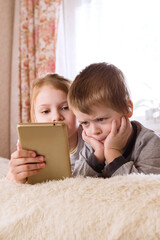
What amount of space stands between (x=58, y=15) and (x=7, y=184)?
8.79 ft

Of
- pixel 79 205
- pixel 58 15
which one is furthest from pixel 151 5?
pixel 79 205

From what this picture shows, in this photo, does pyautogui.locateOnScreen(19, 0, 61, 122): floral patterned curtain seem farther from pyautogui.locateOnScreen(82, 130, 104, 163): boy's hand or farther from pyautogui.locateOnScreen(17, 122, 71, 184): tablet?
pyautogui.locateOnScreen(17, 122, 71, 184): tablet

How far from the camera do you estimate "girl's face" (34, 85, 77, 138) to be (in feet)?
4.23

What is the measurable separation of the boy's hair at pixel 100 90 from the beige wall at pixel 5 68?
2.59m

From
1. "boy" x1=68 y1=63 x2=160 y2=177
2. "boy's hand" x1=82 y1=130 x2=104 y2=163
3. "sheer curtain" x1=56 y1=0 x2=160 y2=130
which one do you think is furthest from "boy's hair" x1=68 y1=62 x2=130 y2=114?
"sheer curtain" x1=56 y1=0 x2=160 y2=130

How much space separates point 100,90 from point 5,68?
2769 mm

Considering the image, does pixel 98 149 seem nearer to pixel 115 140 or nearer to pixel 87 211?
pixel 115 140

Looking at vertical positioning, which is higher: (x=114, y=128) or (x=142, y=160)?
(x=114, y=128)

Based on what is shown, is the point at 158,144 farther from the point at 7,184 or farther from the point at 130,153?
the point at 7,184

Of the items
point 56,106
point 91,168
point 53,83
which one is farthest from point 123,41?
point 91,168

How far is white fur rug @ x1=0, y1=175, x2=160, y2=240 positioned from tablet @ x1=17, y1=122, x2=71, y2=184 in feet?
0.42

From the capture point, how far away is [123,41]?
9.41ft

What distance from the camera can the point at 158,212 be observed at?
1.80ft

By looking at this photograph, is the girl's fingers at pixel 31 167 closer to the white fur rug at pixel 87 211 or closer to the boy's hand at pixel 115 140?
the white fur rug at pixel 87 211
